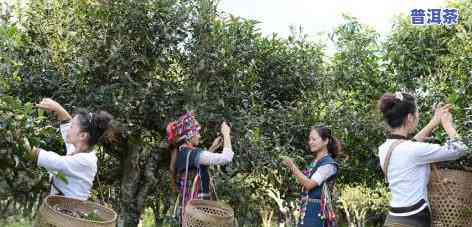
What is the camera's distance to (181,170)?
5406mm

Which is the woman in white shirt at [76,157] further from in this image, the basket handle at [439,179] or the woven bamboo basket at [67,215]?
the basket handle at [439,179]

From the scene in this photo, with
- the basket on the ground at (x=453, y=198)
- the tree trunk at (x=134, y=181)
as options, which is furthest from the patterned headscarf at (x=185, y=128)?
the basket on the ground at (x=453, y=198)

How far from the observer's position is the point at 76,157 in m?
3.81

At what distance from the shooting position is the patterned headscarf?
536 centimetres

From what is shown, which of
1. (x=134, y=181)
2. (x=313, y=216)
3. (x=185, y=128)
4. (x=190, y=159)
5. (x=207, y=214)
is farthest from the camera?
(x=134, y=181)

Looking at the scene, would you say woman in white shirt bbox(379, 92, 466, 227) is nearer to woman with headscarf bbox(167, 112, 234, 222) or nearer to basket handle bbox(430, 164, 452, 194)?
basket handle bbox(430, 164, 452, 194)

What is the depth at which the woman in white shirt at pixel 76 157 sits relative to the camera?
359cm

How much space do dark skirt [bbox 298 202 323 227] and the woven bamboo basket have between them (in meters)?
1.87

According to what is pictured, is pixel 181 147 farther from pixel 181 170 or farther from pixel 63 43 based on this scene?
pixel 63 43

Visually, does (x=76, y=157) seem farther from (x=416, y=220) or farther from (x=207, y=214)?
(x=416, y=220)

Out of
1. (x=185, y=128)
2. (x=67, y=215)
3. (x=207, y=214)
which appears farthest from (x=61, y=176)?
(x=185, y=128)

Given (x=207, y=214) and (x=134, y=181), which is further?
(x=134, y=181)

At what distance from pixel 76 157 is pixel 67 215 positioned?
58cm

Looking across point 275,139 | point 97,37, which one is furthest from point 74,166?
point 275,139
